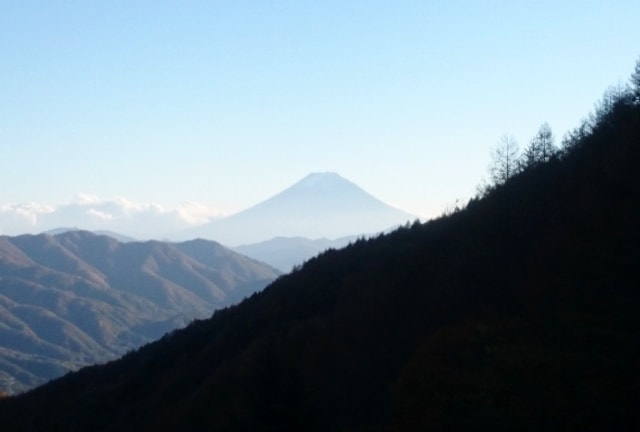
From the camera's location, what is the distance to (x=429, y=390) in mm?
11328

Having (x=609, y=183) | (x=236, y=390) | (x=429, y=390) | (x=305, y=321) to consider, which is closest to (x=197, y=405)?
(x=236, y=390)

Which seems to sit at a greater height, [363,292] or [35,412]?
[363,292]

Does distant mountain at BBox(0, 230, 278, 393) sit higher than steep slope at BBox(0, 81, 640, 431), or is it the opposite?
distant mountain at BBox(0, 230, 278, 393)

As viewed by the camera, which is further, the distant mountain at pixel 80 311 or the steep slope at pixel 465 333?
the distant mountain at pixel 80 311

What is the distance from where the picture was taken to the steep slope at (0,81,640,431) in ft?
34.8

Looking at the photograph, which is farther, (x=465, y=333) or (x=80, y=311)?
(x=80, y=311)

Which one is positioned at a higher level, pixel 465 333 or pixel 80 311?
pixel 80 311

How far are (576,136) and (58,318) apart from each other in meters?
133

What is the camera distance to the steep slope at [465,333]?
10609 millimetres

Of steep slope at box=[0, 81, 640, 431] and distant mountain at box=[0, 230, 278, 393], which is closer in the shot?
steep slope at box=[0, 81, 640, 431]

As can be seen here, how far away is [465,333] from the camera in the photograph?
41.7ft

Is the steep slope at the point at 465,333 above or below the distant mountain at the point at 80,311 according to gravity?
below

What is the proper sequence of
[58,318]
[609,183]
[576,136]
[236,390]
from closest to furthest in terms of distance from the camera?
[609,183], [236,390], [576,136], [58,318]

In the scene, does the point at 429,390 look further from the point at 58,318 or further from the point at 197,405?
the point at 58,318
